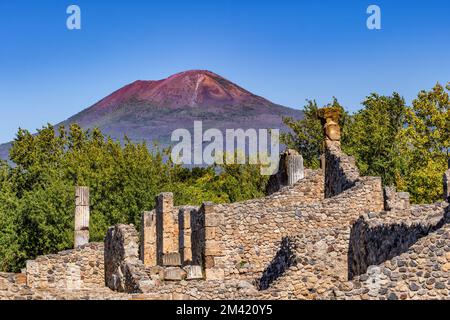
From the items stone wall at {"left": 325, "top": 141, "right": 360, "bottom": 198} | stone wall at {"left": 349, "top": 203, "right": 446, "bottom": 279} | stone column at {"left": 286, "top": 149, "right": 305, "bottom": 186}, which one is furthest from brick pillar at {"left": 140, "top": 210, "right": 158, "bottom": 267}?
stone wall at {"left": 349, "top": 203, "right": 446, "bottom": 279}

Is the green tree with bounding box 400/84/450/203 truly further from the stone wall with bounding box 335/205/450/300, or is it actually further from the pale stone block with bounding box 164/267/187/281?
the stone wall with bounding box 335/205/450/300

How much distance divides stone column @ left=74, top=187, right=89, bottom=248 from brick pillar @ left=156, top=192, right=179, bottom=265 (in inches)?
452

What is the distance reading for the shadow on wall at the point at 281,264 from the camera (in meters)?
33.0

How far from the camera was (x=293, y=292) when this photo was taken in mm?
30719

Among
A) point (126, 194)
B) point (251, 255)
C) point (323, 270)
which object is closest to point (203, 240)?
point (251, 255)

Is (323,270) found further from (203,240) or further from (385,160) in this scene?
(385,160)

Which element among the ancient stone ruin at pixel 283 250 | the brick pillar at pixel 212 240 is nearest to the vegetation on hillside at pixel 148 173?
the ancient stone ruin at pixel 283 250

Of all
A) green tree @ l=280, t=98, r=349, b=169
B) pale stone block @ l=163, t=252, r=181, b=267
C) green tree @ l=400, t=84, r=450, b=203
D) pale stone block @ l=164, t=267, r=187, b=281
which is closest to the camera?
pale stone block @ l=164, t=267, r=187, b=281

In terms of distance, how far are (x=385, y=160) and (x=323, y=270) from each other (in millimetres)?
58987

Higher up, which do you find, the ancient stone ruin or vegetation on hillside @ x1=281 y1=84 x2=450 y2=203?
vegetation on hillside @ x1=281 y1=84 x2=450 y2=203

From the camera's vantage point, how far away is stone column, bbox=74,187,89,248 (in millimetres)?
61656

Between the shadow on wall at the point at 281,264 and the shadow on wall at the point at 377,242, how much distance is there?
6.71 feet

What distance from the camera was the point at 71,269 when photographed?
46.5 meters

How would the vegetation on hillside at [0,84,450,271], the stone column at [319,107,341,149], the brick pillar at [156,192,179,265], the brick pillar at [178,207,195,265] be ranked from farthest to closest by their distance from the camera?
1. the vegetation on hillside at [0,84,450,271]
2. the stone column at [319,107,341,149]
3. the brick pillar at [156,192,179,265]
4. the brick pillar at [178,207,195,265]
